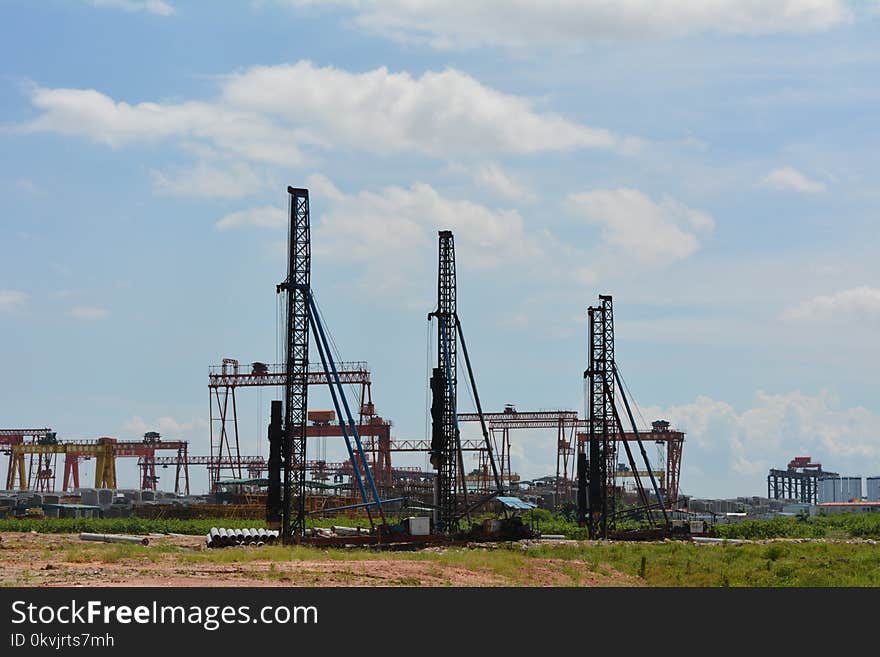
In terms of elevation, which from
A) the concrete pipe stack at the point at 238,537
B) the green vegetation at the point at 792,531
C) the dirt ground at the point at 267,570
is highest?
the dirt ground at the point at 267,570

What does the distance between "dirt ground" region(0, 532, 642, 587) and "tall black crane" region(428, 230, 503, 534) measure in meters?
11.2

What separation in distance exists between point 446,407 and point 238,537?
1293 centimetres

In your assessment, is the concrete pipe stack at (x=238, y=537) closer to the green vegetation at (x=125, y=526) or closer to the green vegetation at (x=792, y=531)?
the green vegetation at (x=125, y=526)

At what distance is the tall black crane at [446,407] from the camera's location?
196 ft

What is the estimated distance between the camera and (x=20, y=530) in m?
79.5

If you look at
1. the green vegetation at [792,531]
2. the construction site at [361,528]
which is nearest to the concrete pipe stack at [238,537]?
the construction site at [361,528]

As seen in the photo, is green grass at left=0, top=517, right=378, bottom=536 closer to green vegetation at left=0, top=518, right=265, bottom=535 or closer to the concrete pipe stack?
green vegetation at left=0, top=518, right=265, bottom=535

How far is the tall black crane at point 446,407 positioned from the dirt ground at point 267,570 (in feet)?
36.8

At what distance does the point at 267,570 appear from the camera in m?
36.6

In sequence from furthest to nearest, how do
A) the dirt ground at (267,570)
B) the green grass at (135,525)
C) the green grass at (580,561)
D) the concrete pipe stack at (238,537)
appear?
the green grass at (135,525) < the concrete pipe stack at (238,537) < the green grass at (580,561) < the dirt ground at (267,570)

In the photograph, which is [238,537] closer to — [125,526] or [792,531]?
[125,526]
